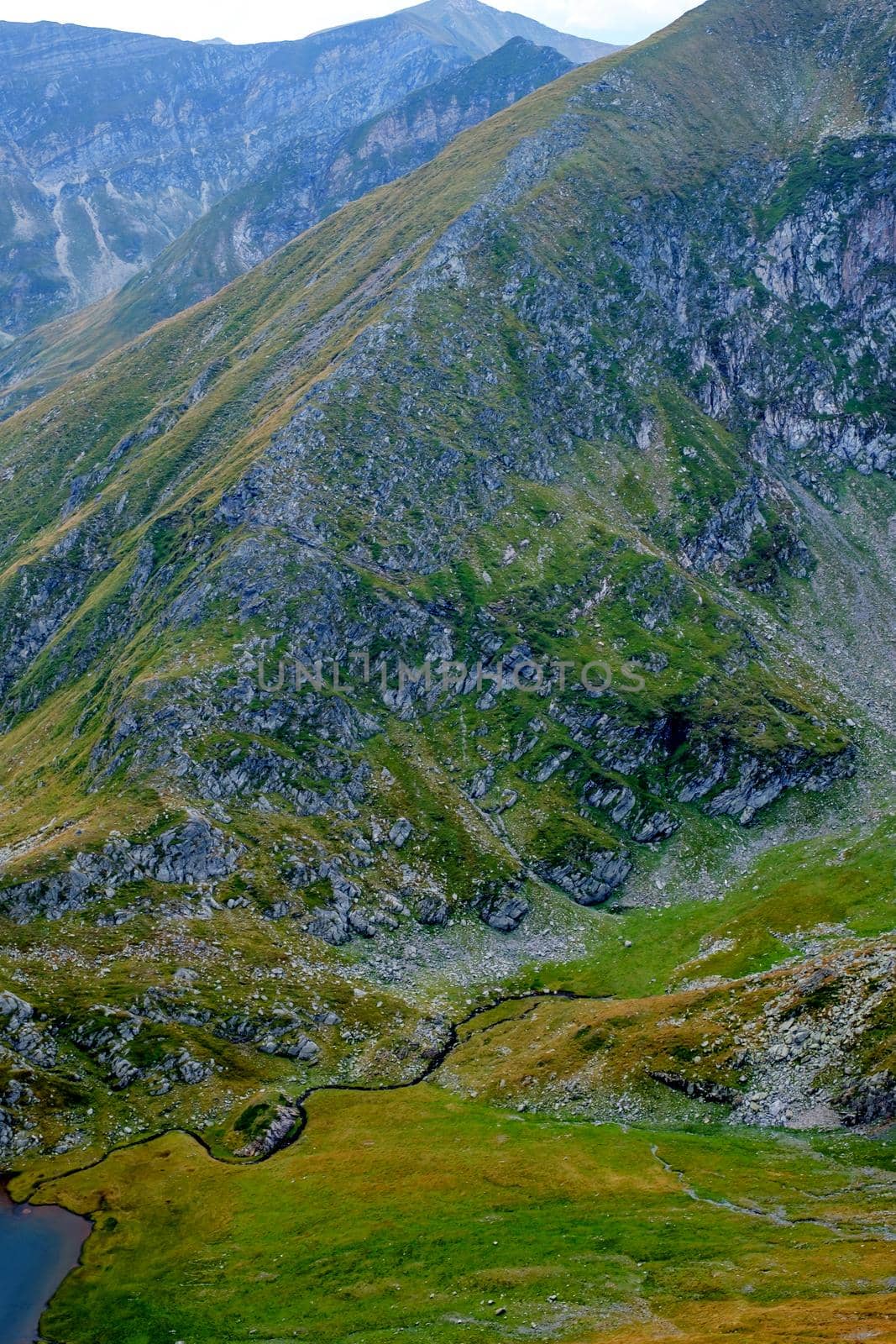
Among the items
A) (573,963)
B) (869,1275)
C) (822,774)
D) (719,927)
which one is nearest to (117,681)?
(573,963)

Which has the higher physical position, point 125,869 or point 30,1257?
point 125,869

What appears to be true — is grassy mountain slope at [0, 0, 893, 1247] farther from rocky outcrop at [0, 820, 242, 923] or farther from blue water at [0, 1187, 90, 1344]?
blue water at [0, 1187, 90, 1344]

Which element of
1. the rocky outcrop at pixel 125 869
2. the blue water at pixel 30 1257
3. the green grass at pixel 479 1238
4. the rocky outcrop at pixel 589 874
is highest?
the rocky outcrop at pixel 125 869

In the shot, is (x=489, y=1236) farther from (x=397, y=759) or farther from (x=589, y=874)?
(x=397, y=759)

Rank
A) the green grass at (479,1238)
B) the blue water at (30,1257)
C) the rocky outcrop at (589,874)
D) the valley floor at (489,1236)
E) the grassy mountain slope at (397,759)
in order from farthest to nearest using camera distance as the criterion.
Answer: the rocky outcrop at (589,874)
the grassy mountain slope at (397,759)
the blue water at (30,1257)
the green grass at (479,1238)
the valley floor at (489,1236)

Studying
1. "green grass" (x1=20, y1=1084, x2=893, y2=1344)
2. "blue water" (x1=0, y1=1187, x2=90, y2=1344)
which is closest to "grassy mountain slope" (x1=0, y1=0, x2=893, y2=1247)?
"blue water" (x1=0, y1=1187, x2=90, y2=1344)

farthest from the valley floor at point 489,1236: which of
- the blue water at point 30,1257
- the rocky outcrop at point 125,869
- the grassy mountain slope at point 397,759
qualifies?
the rocky outcrop at point 125,869

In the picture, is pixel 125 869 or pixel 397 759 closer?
pixel 125 869

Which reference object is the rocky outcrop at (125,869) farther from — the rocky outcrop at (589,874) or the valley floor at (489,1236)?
the rocky outcrop at (589,874)

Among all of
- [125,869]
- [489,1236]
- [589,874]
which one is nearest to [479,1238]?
[489,1236]
